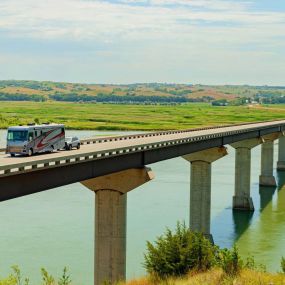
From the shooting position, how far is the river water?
47719 millimetres

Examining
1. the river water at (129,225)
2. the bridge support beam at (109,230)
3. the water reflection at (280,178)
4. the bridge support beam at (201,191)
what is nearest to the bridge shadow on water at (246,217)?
the river water at (129,225)

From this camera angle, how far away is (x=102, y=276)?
4031 centimetres

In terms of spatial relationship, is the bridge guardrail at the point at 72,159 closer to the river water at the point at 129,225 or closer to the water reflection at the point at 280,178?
the river water at the point at 129,225

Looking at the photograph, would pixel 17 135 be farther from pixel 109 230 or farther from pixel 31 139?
pixel 109 230

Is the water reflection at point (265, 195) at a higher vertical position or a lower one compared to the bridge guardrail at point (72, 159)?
lower

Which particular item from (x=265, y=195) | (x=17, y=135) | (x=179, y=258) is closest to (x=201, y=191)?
(x=179, y=258)

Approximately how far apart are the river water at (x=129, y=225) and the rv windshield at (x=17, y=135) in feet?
34.7

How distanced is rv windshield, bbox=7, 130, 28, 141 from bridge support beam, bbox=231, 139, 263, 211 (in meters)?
42.3

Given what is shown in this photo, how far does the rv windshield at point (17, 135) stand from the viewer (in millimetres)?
38844

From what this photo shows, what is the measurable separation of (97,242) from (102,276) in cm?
226

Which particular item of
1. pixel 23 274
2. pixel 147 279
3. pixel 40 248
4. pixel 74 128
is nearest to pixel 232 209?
pixel 40 248

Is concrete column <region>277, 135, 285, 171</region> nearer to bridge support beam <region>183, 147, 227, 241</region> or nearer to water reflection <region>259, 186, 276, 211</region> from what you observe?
water reflection <region>259, 186, 276, 211</region>

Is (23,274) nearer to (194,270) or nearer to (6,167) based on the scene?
(194,270)

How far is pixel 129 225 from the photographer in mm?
60688
